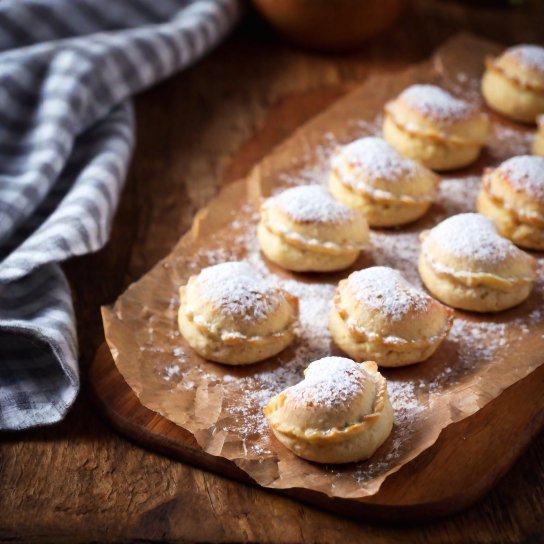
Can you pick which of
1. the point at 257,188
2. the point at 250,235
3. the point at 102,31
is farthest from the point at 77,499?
the point at 102,31

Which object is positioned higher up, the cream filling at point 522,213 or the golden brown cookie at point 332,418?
the cream filling at point 522,213

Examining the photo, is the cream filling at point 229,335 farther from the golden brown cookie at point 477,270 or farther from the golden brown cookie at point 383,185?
the golden brown cookie at point 383,185

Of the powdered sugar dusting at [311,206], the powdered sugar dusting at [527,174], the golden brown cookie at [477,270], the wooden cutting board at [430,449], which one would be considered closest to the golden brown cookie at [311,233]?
the powdered sugar dusting at [311,206]

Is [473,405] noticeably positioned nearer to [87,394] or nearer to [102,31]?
[87,394]

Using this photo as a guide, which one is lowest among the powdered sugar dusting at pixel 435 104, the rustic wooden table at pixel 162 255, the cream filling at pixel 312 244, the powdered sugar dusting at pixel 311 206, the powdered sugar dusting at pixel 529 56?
the rustic wooden table at pixel 162 255

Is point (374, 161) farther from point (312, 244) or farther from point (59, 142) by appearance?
point (59, 142)

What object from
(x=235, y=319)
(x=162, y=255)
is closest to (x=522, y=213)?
(x=235, y=319)

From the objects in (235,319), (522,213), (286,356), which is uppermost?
(522,213)
